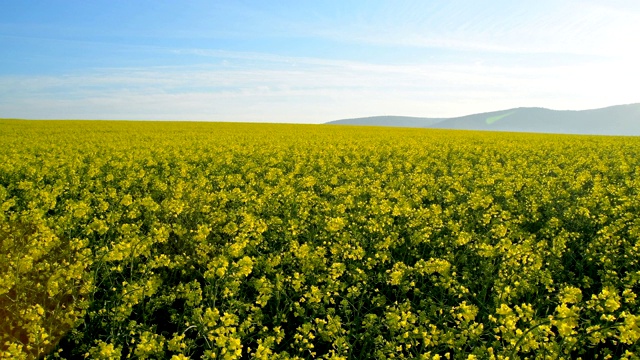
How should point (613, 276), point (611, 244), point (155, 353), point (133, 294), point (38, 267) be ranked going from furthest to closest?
point (611, 244)
point (613, 276)
point (38, 267)
point (133, 294)
point (155, 353)

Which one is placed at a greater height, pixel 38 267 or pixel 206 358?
pixel 38 267

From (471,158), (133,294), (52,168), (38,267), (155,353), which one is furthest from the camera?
(471,158)

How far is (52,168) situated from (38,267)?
326 inches

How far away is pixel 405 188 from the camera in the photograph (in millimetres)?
11414

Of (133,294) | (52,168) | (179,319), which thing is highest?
(52,168)

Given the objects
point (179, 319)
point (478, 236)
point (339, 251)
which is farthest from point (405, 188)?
point (179, 319)

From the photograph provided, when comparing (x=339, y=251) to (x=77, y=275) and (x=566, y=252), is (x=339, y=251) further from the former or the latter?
(x=566, y=252)

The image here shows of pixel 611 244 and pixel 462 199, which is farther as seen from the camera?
pixel 462 199

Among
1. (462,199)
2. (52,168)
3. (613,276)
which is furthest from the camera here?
(52,168)

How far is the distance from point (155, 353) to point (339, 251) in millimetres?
2977

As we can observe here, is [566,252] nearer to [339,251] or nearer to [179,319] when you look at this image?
[339,251]

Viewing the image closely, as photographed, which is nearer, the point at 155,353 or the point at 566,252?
the point at 155,353

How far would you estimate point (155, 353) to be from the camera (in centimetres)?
394

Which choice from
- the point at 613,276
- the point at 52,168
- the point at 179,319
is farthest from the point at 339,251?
the point at 52,168
